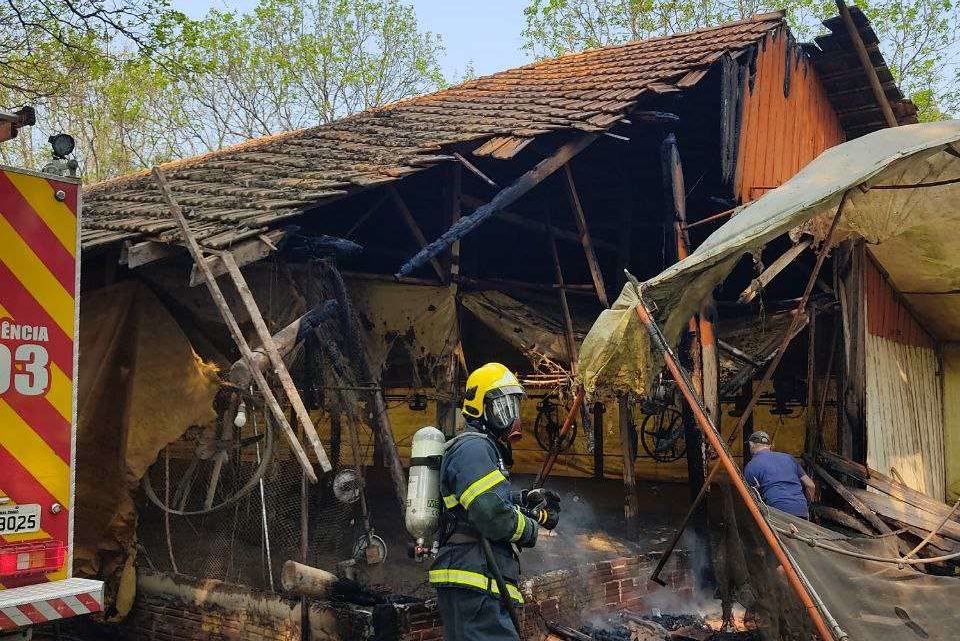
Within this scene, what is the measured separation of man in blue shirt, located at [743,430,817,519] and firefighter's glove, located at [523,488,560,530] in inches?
99.2

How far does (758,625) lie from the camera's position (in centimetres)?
494

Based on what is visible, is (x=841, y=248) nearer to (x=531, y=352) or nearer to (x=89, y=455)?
(x=531, y=352)

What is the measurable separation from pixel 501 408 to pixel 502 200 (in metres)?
3.12

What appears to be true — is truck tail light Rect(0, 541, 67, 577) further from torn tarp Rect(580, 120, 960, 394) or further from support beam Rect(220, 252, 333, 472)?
torn tarp Rect(580, 120, 960, 394)

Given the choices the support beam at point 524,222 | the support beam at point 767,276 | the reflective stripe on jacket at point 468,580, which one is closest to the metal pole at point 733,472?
the support beam at point 767,276

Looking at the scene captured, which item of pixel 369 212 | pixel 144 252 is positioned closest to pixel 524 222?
pixel 369 212

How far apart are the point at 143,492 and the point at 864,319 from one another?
691cm

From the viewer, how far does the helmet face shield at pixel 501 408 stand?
4441mm

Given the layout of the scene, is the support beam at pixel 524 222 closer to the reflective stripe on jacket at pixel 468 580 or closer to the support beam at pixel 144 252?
the support beam at pixel 144 252

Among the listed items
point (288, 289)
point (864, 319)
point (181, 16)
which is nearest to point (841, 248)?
point (864, 319)

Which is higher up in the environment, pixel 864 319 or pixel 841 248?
pixel 841 248

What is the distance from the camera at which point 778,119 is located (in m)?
9.96

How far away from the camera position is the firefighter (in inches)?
161

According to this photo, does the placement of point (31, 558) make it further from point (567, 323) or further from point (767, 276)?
point (567, 323)
